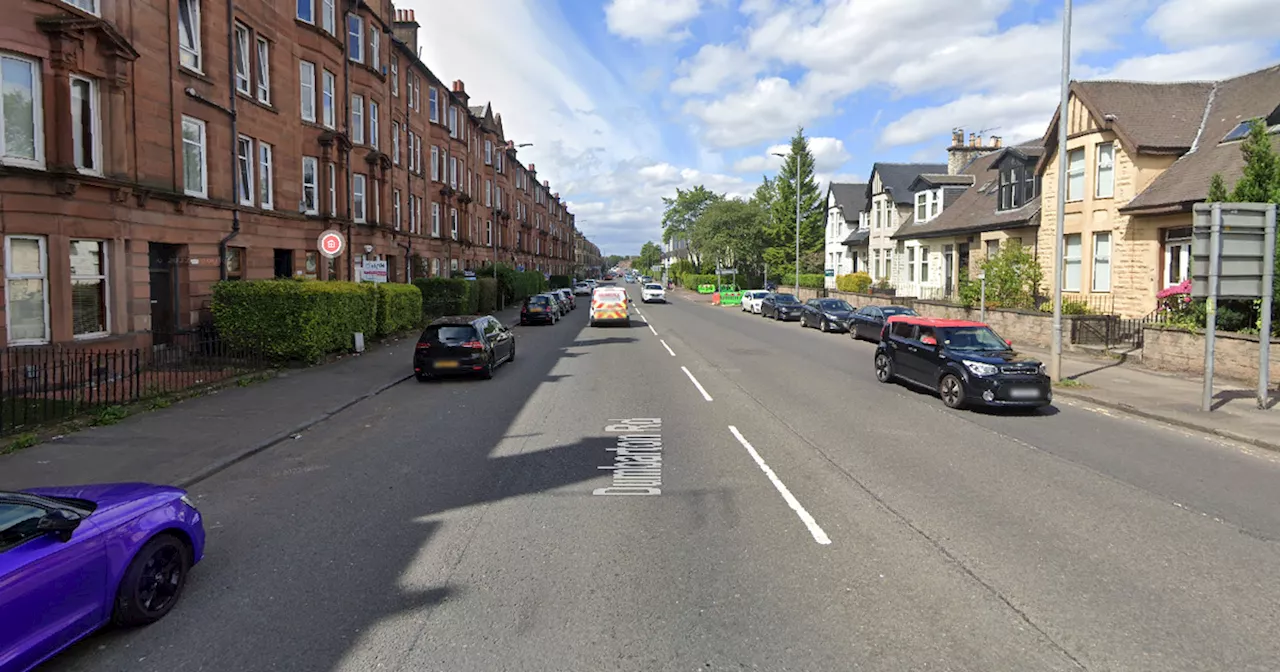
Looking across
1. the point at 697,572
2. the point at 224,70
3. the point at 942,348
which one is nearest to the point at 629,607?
the point at 697,572

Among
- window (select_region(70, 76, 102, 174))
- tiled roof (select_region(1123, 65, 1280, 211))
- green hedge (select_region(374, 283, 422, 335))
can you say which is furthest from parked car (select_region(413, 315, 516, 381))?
tiled roof (select_region(1123, 65, 1280, 211))

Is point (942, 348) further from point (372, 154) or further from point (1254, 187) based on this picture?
point (372, 154)

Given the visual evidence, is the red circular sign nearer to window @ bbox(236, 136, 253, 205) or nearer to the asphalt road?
window @ bbox(236, 136, 253, 205)

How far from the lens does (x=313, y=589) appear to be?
4.95 m

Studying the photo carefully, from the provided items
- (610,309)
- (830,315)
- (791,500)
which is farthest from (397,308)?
(791,500)

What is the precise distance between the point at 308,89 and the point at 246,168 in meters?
5.31

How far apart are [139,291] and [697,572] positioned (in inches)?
599

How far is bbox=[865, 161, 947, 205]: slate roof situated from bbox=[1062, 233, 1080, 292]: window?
16.6 metres

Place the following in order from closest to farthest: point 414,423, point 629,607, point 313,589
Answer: point 629,607 → point 313,589 → point 414,423

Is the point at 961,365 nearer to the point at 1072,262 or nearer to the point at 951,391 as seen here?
the point at 951,391

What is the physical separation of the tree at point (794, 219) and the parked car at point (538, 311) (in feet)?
107

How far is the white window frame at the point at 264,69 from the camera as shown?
834 inches

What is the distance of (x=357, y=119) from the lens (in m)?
28.2

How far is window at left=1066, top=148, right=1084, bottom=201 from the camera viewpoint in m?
24.7
